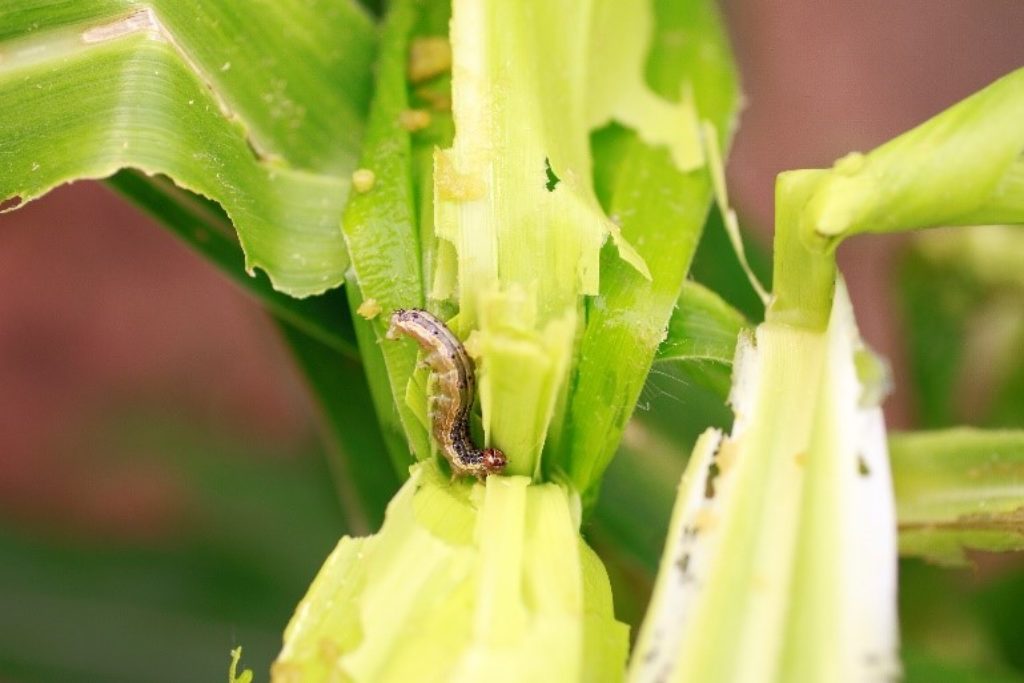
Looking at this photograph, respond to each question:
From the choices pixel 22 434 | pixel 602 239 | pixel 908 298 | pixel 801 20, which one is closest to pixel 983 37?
pixel 801 20

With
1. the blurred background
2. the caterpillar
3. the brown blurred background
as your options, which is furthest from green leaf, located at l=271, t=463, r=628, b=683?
the brown blurred background

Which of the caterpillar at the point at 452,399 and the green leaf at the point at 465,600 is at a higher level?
the caterpillar at the point at 452,399

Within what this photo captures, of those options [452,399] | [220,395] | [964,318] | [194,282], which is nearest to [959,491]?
[452,399]

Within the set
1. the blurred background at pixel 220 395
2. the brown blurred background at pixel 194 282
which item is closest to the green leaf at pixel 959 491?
the blurred background at pixel 220 395

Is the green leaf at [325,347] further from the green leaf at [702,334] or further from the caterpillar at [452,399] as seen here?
the green leaf at [702,334]

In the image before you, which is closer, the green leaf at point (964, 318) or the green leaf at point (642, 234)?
the green leaf at point (642, 234)

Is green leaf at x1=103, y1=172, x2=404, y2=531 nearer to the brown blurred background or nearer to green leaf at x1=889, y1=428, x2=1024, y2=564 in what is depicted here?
green leaf at x1=889, y1=428, x2=1024, y2=564
